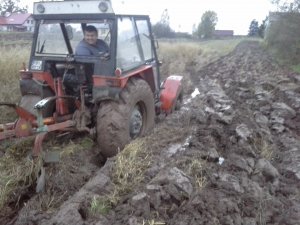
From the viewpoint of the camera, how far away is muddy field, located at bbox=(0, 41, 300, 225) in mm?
3779

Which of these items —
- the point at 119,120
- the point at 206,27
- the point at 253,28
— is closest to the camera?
the point at 119,120

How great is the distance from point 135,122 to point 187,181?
69.6 inches

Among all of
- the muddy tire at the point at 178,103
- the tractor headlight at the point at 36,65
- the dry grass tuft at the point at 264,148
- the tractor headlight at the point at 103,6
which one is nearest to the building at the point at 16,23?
the muddy tire at the point at 178,103

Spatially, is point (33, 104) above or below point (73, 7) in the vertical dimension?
below


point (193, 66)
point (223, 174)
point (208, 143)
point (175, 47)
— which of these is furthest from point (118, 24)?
point (175, 47)

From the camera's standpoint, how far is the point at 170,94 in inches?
300

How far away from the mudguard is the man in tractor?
197 cm

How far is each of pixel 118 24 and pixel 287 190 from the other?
294 centimetres

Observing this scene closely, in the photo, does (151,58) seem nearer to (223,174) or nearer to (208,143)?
(208,143)

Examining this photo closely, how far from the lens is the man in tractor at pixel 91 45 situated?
5.81 metres

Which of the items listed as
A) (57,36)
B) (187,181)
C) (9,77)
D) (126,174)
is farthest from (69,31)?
(9,77)

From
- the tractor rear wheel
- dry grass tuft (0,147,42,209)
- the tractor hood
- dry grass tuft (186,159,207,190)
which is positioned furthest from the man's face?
dry grass tuft (186,159,207,190)

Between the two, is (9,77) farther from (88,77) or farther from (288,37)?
(288,37)

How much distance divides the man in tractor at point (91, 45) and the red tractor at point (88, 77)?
5cm
